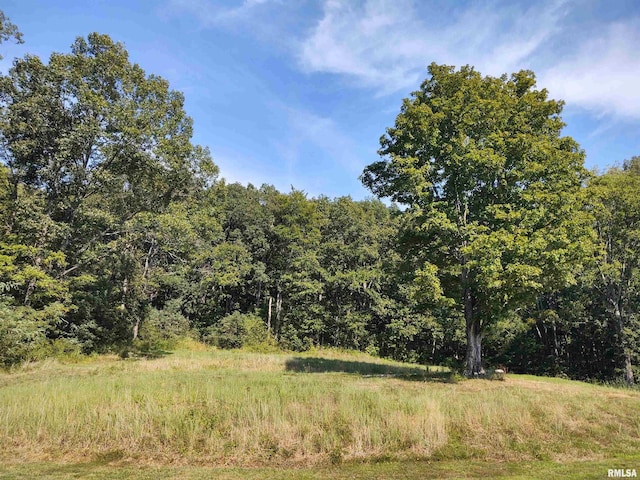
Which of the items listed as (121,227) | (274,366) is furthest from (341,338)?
(121,227)

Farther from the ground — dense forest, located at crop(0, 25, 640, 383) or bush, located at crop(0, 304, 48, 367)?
dense forest, located at crop(0, 25, 640, 383)

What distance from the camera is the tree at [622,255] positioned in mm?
27656

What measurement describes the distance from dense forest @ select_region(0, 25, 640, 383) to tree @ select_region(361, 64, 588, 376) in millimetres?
95

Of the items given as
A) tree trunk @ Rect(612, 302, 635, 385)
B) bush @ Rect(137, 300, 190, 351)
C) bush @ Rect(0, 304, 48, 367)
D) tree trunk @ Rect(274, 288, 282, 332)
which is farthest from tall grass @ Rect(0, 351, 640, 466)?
tree trunk @ Rect(274, 288, 282, 332)

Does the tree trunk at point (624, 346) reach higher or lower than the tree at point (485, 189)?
lower

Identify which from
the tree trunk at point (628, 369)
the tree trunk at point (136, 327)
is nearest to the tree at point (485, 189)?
the tree trunk at point (628, 369)

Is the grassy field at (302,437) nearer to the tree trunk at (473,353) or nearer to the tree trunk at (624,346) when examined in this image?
the tree trunk at (473,353)

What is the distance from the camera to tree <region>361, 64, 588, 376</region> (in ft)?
50.9

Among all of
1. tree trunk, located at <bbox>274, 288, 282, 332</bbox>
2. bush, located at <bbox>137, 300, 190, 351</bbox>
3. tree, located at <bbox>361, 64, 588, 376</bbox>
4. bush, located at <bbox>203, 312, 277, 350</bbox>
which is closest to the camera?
tree, located at <bbox>361, 64, 588, 376</bbox>

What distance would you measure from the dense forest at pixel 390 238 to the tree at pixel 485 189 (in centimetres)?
9

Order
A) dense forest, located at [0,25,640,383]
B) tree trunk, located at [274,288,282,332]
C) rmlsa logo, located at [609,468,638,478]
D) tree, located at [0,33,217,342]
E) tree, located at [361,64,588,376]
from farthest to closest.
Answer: tree trunk, located at [274,288,282,332]
tree, located at [0,33,217,342]
dense forest, located at [0,25,640,383]
tree, located at [361,64,588,376]
rmlsa logo, located at [609,468,638,478]

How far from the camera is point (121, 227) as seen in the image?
24766 millimetres

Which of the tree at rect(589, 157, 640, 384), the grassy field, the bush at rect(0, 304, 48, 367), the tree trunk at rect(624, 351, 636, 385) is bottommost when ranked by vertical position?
the tree trunk at rect(624, 351, 636, 385)

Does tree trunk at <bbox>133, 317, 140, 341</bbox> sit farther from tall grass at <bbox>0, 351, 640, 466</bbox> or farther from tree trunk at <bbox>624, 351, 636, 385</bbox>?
tree trunk at <bbox>624, 351, 636, 385</bbox>
